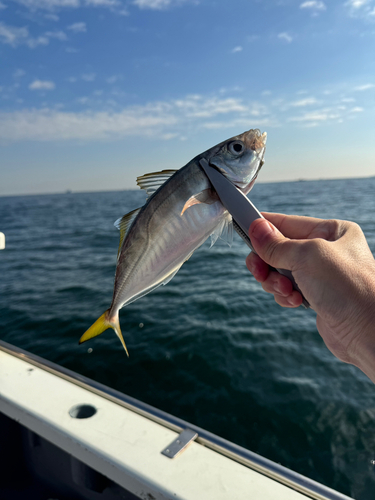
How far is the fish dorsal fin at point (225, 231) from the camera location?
1.89 meters

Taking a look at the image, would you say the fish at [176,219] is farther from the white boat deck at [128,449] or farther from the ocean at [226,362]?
the ocean at [226,362]

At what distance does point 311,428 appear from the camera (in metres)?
4.71

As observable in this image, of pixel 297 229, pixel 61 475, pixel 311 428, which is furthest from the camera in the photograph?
pixel 311 428

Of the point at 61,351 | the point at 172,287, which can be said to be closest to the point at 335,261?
the point at 61,351

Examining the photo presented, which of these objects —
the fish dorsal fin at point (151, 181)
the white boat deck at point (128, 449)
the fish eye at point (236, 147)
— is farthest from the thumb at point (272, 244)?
the white boat deck at point (128, 449)

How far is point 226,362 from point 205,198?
5.14 meters

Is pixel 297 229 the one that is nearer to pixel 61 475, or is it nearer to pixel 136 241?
pixel 136 241

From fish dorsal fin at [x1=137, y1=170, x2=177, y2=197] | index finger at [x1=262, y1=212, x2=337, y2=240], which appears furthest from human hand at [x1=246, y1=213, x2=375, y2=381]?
fish dorsal fin at [x1=137, y1=170, x2=177, y2=197]

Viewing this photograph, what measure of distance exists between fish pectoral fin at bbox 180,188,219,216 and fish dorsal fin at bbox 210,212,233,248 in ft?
0.55

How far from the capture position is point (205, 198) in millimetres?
1734

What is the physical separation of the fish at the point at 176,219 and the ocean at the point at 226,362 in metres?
3.76

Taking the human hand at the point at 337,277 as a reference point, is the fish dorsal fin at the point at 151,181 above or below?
above

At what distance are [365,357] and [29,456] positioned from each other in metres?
3.40

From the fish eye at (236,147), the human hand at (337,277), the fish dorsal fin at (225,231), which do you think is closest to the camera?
the human hand at (337,277)
